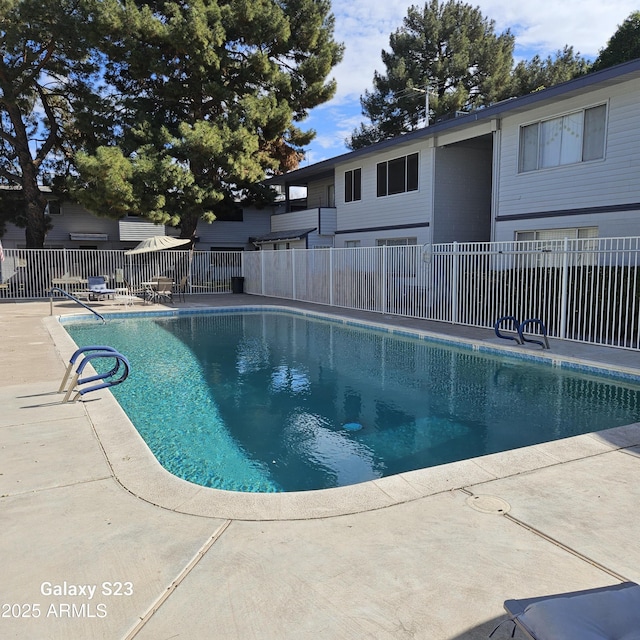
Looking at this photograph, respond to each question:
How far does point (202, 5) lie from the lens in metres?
21.5

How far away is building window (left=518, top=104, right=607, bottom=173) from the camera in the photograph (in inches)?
495

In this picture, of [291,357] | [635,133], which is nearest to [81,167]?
[291,357]

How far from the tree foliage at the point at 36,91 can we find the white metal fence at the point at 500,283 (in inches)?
548

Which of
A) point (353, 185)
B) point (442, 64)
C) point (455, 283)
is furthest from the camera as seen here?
point (442, 64)

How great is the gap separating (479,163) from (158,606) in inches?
742

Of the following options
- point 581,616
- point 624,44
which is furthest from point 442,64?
point 581,616

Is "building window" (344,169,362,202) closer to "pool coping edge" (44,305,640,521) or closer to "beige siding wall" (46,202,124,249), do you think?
"beige siding wall" (46,202,124,249)

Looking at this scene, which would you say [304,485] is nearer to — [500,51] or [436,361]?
[436,361]

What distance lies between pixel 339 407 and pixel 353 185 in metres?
16.3

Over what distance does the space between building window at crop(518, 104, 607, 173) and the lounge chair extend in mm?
12758

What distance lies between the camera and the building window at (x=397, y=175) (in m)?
18.6

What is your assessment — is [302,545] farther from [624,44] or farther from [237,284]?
[624,44]

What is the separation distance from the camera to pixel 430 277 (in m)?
13.8

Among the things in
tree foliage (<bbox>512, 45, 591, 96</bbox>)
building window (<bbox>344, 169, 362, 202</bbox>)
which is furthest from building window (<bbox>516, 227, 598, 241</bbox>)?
tree foliage (<bbox>512, 45, 591, 96</bbox>)
